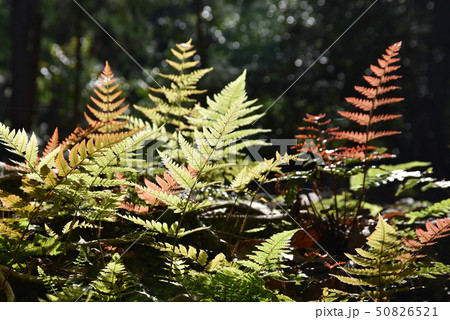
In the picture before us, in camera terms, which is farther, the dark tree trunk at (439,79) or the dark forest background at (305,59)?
the dark tree trunk at (439,79)

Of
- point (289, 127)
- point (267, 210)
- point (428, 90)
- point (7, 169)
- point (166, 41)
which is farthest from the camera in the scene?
point (166, 41)

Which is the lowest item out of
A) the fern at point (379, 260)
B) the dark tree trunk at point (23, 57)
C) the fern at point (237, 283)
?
the fern at point (237, 283)

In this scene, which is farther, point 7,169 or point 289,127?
point 289,127

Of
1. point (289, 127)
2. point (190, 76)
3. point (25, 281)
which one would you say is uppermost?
point (289, 127)

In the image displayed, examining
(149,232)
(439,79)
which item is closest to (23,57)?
(149,232)

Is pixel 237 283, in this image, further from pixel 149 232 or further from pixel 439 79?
pixel 439 79

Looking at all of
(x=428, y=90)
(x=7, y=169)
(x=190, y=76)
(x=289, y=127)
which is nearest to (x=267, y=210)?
(x=190, y=76)

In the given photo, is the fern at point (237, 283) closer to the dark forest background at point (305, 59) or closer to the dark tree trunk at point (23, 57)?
the dark forest background at point (305, 59)

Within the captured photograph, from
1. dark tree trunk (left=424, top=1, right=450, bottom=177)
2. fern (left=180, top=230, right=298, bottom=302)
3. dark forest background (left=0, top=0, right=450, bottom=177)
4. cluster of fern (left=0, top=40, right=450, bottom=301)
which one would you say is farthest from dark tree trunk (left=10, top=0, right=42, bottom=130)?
dark tree trunk (left=424, top=1, right=450, bottom=177)

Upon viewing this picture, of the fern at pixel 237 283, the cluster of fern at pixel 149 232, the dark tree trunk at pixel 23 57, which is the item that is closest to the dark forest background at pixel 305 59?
the dark tree trunk at pixel 23 57

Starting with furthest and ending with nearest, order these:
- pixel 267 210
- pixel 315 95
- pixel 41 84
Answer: pixel 41 84
pixel 315 95
pixel 267 210

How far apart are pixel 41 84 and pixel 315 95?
8494 millimetres

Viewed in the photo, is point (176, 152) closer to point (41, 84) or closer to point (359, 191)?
point (359, 191)

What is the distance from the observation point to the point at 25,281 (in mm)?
1179
